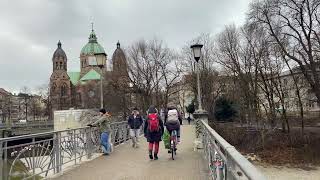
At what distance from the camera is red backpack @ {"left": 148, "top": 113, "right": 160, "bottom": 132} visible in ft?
37.6

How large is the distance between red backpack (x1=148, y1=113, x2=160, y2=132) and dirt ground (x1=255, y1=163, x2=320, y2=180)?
1765cm

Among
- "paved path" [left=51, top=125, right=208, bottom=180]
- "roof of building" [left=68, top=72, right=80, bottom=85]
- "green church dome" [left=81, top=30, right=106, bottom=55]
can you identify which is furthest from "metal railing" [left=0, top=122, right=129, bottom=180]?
"roof of building" [left=68, top=72, right=80, bottom=85]

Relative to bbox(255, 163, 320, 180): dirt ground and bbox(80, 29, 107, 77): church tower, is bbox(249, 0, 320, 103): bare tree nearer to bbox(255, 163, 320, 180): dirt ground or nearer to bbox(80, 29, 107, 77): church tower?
bbox(255, 163, 320, 180): dirt ground

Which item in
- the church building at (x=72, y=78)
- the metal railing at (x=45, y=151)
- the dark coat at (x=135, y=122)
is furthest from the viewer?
the church building at (x=72, y=78)

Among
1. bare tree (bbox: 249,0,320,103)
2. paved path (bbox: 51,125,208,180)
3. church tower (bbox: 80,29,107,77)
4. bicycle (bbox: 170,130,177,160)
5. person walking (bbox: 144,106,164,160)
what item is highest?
church tower (bbox: 80,29,107,77)

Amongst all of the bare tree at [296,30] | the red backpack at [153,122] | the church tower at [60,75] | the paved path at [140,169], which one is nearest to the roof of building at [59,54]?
the church tower at [60,75]

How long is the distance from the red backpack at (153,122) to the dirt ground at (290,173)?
17.6 metres

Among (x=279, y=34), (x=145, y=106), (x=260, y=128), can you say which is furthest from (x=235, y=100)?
(x=279, y=34)

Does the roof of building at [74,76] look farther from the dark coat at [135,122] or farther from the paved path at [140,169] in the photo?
the paved path at [140,169]

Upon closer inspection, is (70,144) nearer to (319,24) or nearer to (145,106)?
(319,24)

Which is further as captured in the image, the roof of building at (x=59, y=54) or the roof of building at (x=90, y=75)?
the roof of building at (x=59, y=54)

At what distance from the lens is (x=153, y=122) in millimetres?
11500

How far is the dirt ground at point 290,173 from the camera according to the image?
1099 inches

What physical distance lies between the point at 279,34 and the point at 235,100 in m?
14.2
